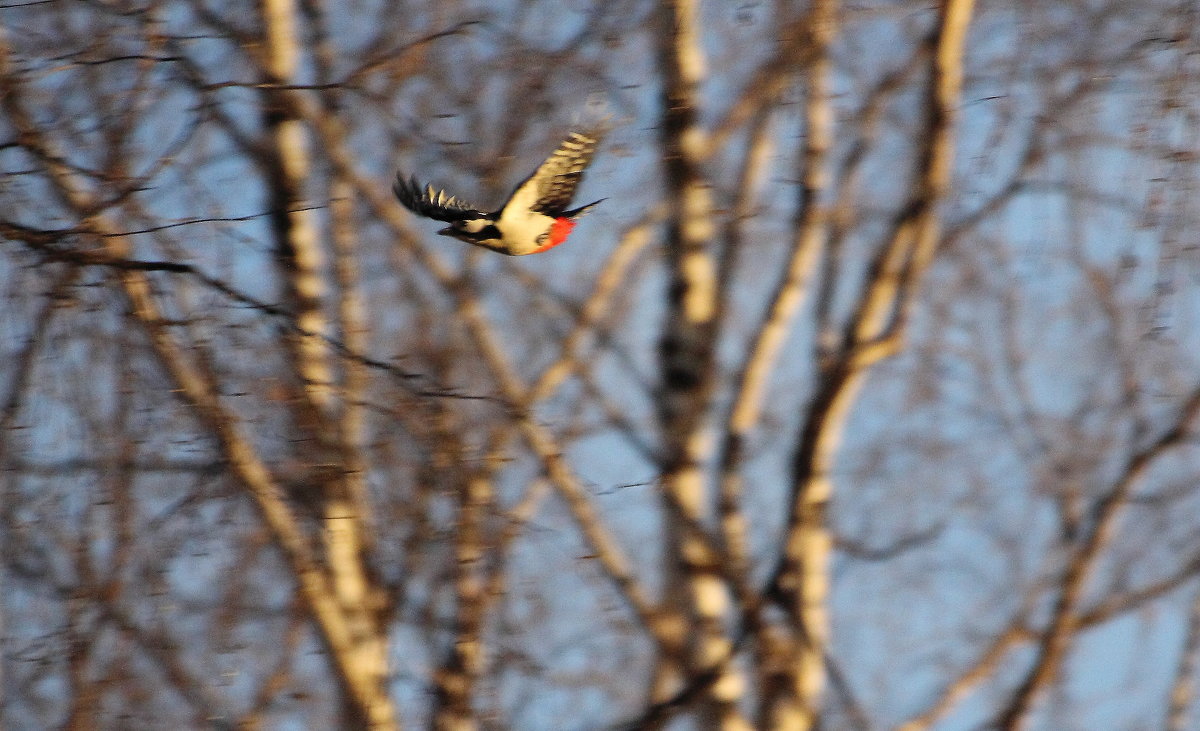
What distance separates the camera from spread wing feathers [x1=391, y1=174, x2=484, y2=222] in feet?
13.3

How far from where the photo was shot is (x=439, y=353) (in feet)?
13.4

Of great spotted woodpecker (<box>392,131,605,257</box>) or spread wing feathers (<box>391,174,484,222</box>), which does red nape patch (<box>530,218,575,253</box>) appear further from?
spread wing feathers (<box>391,174,484,222</box>)

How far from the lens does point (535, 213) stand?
3.93 meters

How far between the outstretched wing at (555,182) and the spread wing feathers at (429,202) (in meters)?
0.20

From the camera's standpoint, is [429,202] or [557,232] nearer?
[557,232]

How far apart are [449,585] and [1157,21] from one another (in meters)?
3.05

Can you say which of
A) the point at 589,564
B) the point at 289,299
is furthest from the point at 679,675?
A: the point at 289,299

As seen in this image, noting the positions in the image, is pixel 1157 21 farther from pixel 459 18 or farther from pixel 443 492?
pixel 443 492

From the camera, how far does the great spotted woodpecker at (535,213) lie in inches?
154

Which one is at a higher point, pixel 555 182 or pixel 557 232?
pixel 555 182

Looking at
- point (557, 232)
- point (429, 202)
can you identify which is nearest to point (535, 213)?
point (557, 232)

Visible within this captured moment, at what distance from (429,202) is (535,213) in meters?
0.38

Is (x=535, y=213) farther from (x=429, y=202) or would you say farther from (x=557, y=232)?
(x=429, y=202)

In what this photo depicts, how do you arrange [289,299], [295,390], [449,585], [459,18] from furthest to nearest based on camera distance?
1. [459,18]
2. [289,299]
3. [449,585]
4. [295,390]
